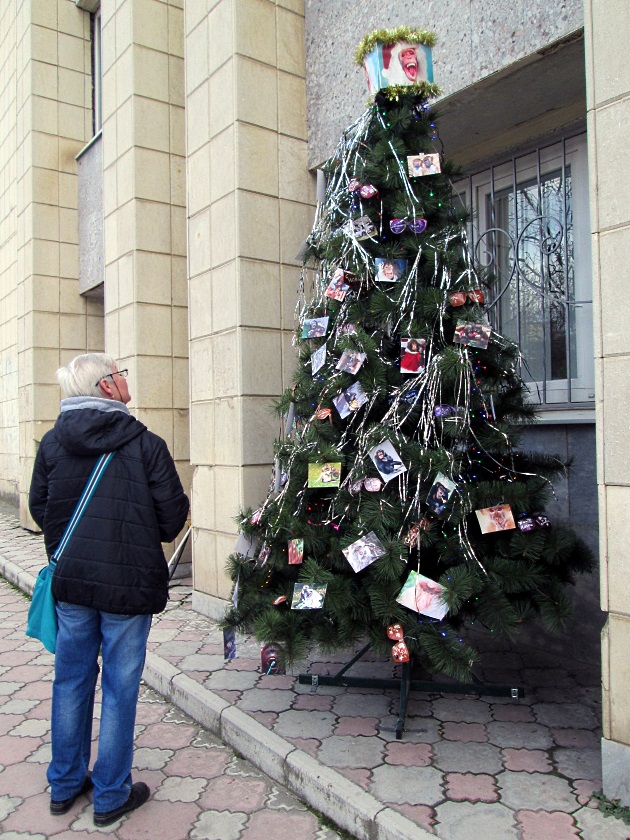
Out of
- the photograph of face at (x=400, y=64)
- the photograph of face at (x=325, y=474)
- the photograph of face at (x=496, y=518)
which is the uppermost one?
the photograph of face at (x=400, y=64)

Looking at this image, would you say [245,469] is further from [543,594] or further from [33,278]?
[33,278]

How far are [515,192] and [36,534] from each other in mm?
7592

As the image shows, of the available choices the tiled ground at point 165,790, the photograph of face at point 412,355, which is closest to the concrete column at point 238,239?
the tiled ground at point 165,790

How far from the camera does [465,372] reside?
3.11 m

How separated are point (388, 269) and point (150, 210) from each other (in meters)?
3.76

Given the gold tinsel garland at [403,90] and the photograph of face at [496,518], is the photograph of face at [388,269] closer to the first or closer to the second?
the gold tinsel garland at [403,90]

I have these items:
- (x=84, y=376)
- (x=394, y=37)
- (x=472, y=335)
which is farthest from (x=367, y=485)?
(x=394, y=37)

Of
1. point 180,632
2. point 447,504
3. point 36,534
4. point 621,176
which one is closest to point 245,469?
point 180,632

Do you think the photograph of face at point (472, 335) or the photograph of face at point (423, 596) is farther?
the photograph of face at point (472, 335)

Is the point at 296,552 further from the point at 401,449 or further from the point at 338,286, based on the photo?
the point at 338,286

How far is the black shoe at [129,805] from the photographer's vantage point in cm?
277

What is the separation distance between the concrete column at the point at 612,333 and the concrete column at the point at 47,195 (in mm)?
7940

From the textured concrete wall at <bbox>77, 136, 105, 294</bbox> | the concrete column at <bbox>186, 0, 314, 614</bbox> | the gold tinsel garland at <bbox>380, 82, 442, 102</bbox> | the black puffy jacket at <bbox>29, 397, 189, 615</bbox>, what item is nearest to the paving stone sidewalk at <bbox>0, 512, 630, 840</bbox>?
the black puffy jacket at <bbox>29, 397, 189, 615</bbox>

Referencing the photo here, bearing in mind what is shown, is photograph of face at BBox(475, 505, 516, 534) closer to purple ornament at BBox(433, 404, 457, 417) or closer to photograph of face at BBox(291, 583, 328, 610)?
purple ornament at BBox(433, 404, 457, 417)
